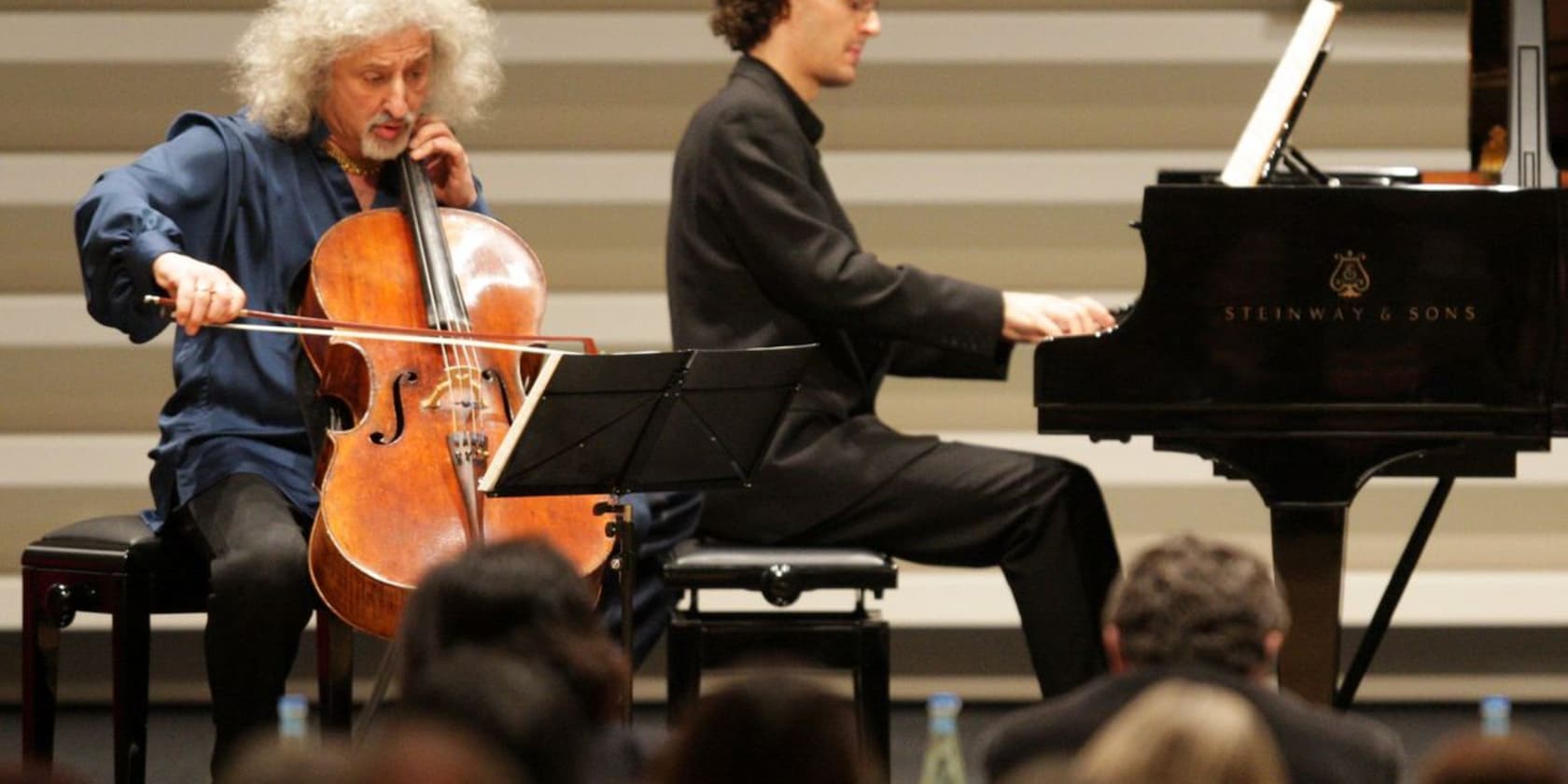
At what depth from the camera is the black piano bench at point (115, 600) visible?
387cm

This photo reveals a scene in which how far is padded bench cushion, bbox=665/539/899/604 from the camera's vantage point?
3.75m

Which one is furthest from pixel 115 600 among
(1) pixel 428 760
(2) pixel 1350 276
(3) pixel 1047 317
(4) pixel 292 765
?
(1) pixel 428 760

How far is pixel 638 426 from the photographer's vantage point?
3.47 metres

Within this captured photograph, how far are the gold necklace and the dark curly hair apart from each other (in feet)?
2.19

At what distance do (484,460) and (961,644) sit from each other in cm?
222

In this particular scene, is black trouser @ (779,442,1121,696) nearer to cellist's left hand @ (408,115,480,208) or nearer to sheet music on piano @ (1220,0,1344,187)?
sheet music on piano @ (1220,0,1344,187)

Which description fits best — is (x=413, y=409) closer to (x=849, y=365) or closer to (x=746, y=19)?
(x=849, y=365)

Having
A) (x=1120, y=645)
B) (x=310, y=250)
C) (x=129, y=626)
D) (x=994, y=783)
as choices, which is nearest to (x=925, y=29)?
(x=310, y=250)

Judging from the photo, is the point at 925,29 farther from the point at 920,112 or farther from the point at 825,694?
the point at 825,694

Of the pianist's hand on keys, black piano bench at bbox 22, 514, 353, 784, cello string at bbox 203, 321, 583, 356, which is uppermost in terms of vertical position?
the pianist's hand on keys

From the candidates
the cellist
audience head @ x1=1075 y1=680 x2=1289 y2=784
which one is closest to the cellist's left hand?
the cellist

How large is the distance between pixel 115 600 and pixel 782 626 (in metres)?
1.13

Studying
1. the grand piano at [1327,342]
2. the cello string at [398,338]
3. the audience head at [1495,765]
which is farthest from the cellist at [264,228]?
the audience head at [1495,765]

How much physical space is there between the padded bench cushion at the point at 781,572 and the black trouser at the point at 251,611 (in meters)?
0.61
